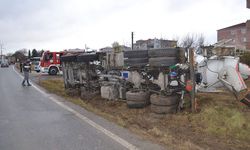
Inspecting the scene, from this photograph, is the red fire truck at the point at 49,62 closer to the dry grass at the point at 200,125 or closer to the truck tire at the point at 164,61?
the dry grass at the point at 200,125

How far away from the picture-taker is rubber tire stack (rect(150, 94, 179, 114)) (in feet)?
29.8

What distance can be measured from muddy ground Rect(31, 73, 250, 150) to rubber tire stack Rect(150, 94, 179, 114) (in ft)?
0.79

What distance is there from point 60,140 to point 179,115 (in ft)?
11.8

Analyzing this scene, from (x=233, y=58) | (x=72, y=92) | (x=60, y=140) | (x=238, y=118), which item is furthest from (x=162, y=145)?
(x=72, y=92)

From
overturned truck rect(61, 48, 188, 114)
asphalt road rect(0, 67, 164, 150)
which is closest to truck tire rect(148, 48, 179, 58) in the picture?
overturned truck rect(61, 48, 188, 114)

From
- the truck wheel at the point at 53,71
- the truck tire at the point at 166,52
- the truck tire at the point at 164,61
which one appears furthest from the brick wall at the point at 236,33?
the truck tire at the point at 164,61

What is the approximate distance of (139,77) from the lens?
35.3 ft

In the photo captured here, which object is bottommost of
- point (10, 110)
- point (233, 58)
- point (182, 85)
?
point (10, 110)

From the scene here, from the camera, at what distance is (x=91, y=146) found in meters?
6.09

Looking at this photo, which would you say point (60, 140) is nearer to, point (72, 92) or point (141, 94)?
point (141, 94)

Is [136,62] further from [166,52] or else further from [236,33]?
[236,33]

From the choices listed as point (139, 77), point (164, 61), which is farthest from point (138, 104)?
point (164, 61)

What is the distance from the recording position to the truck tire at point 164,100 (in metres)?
9.07

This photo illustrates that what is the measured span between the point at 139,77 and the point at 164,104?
1950mm
